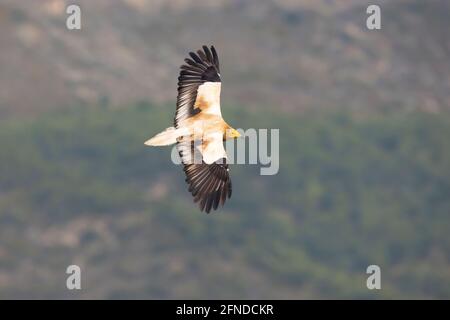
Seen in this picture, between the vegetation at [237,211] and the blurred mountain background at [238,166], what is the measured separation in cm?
21

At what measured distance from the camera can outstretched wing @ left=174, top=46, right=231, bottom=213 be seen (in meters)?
26.9

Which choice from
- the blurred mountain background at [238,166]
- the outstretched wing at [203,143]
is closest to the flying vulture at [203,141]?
the outstretched wing at [203,143]

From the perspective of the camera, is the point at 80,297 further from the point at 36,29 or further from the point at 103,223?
the point at 36,29

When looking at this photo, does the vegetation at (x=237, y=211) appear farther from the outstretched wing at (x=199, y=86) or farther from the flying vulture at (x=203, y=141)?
the flying vulture at (x=203, y=141)

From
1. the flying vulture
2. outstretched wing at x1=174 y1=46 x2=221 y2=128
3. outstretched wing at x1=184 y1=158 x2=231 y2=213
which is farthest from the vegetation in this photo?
outstretched wing at x1=184 y1=158 x2=231 y2=213

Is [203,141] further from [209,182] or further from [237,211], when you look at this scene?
[237,211]

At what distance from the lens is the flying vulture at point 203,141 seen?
26844 mm

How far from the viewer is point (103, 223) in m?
142

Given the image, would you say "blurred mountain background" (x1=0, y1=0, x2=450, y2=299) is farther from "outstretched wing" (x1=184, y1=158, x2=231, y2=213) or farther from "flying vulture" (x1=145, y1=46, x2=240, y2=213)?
"outstretched wing" (x1=184, y1=158, x2=231, y2=213)

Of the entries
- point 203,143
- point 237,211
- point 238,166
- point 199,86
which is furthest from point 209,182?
point 237,211

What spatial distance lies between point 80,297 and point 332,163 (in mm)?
41116
